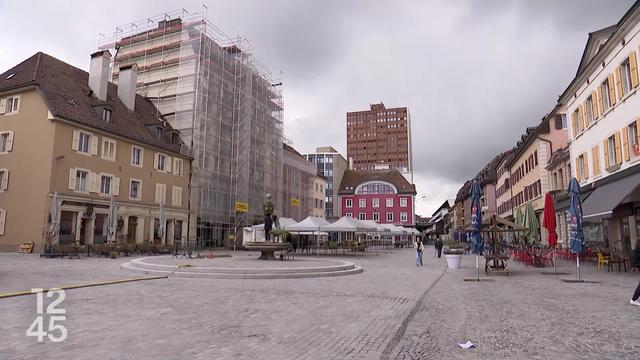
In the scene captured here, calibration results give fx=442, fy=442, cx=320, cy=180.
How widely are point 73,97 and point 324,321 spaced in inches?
1200

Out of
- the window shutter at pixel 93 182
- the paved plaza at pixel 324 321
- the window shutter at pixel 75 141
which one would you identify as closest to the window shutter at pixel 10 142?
the window shutter at pixel 75 141

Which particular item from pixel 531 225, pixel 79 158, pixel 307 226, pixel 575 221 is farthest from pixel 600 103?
pixel 79 158

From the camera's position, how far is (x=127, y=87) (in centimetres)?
3809

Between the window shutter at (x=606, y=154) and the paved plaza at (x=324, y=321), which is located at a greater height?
the window shutter at (x=606, y=154)

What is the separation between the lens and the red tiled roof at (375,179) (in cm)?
8219

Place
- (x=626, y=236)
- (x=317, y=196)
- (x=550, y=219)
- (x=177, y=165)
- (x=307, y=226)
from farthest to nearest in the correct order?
(x=317, y=196), (x=177, y=165), (x=307, y=226), (x=626, y=236), (x=550, y=219)

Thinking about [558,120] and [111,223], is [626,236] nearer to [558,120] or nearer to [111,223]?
[558,120]

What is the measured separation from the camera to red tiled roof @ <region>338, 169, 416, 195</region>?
270 ft

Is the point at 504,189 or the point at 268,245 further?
the point at 504,189

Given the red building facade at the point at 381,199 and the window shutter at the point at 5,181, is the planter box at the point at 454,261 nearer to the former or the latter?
the window shutter at the point at 5,181

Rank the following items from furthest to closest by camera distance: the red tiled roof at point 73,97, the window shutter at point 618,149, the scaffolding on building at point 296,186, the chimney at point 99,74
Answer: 1. the scaffolding on building at point 296,186
2. the chimney at point 99,74
3. the red tiled roof at point 73,97
4. the window shutter at point 618,149

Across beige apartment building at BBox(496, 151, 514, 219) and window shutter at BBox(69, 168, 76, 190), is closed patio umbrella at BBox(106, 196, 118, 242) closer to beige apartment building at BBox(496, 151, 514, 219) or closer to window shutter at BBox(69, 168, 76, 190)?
window shutter at BBox(69, 168, 76, 190)

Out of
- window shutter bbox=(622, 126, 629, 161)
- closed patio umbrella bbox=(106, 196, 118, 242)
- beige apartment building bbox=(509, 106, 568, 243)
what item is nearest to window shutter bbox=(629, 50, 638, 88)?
window shutter bbox=(622, 126, 629, 161)

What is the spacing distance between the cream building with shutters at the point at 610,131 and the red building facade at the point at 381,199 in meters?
54.3
